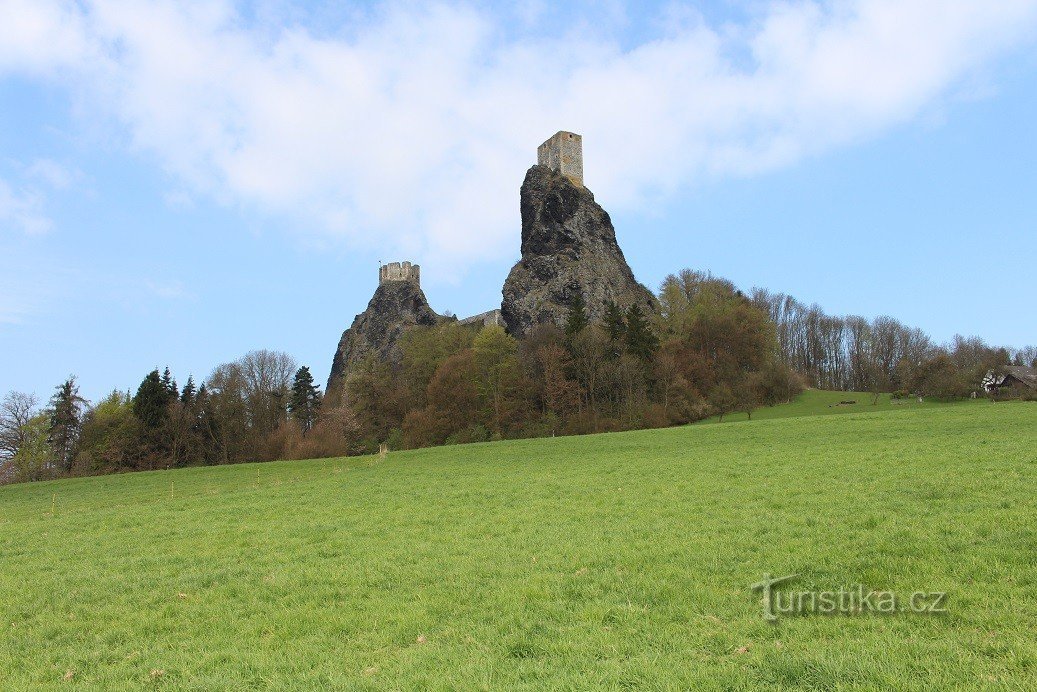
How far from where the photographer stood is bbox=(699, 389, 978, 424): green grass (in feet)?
215

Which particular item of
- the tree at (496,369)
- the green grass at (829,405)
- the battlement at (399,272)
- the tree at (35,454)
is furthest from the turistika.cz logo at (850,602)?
the battlement at (399,272)

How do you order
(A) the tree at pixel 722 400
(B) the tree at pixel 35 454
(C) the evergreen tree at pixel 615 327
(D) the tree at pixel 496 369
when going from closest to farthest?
(B) the tree at pixel 35 454, (D) the tree at pixel 496 369, (A) the tree at pixel 722 400, (C) the evergreen tree at pixel 615 327

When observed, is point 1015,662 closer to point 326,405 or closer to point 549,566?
point 549,566

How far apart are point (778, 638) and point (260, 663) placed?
5.60m

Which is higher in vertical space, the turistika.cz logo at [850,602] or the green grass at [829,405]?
the green grass at [829,405]

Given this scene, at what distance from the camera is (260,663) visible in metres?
6.82

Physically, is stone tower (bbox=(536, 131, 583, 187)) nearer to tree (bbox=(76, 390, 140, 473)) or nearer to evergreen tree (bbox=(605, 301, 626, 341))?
evergreen tree (bbox=(605, 301, 626, 341))

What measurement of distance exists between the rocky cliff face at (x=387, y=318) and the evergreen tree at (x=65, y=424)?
56.4 meters

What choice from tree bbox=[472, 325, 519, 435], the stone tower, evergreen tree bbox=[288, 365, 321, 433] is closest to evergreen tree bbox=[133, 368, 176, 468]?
evergreen tree bbox=[288, 365, 321, 433]

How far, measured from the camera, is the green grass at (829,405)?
2584 inches

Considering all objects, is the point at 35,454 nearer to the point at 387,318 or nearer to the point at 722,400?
the point at 387,318

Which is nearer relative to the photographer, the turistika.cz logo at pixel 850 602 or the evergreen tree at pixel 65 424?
the turistika.cz logo at pixel 850 602

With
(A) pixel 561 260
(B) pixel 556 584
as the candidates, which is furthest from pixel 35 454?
(B) pixel 556 584

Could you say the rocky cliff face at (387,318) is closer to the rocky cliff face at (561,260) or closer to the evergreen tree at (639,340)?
the rocky cliff face at (561,260)
